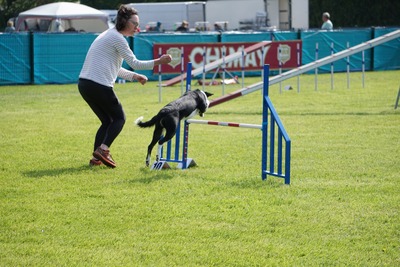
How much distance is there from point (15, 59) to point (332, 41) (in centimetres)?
1095

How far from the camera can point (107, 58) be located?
30.1 feet

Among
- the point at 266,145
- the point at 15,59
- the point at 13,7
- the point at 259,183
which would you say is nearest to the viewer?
the point at 259,183

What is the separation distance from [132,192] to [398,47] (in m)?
22.9

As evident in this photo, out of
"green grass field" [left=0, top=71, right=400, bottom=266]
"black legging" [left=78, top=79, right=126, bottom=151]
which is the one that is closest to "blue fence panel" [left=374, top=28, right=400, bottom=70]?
"green grass field" [left=0, top=71, right=400, bottom=266]

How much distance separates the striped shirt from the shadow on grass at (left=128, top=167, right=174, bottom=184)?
3.81ft

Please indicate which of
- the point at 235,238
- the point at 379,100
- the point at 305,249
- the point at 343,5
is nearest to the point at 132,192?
the point at 235,238

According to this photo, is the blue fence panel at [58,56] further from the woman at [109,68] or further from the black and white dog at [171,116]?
the black and white dog at [171,116]

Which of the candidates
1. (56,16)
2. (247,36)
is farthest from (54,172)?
(56,16)

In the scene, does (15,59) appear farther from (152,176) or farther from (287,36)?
(152,176)

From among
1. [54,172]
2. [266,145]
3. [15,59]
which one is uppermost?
[266,145]

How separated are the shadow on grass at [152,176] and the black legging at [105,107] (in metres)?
0.59

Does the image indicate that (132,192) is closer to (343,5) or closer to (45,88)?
(45,88)

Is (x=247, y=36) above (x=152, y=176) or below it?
above

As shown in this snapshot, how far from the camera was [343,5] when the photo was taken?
1795 inches
